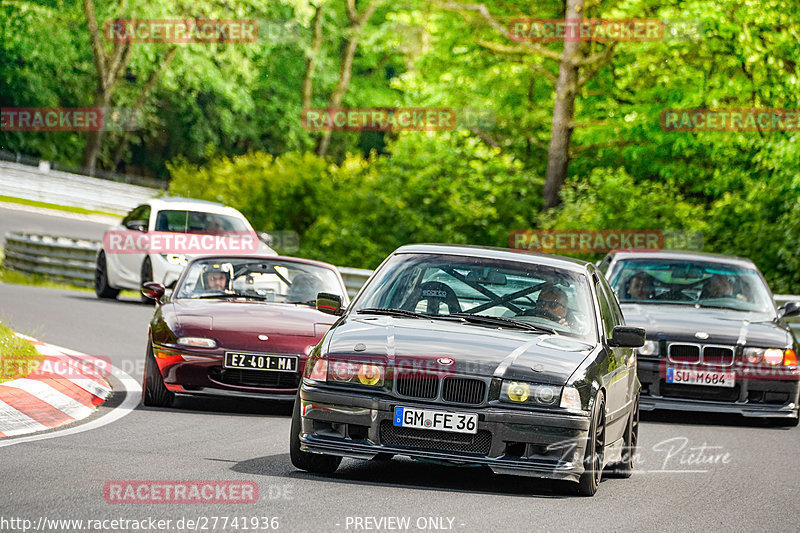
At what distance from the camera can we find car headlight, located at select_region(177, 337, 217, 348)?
37.7ft

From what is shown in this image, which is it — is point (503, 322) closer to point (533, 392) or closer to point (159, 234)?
point (533, 392)

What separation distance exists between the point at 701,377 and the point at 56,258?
1892cm

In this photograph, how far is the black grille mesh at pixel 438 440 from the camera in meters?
7.86

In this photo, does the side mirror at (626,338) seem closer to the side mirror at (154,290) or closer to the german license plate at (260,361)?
the german license plate at (260,361)

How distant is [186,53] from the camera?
5591 cm

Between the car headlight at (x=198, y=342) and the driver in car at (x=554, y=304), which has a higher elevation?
the driver in car at (x=554, y=304)

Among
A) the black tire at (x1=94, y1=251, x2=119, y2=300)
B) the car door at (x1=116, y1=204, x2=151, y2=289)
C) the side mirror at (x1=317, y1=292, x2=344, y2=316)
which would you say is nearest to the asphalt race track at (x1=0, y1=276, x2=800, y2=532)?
the side mirror at (x1=317, y1=292, x2=344, y2=316)

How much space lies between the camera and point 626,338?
357 inches

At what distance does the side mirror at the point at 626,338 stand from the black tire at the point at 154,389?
4.07 meters

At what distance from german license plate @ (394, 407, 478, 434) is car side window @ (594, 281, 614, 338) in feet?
5.46

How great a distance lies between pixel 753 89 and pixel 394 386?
21038mm

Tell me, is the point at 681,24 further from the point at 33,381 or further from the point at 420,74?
the point at 33,381

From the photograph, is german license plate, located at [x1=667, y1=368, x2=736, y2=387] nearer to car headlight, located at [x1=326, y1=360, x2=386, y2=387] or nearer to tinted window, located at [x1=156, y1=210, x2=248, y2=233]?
car headlight, located at [x1=326, y1=360, x2=386, y2=387]

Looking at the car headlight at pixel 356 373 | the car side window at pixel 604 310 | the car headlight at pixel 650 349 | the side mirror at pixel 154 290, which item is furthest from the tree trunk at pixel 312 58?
the car headlight at pixel 356 373
